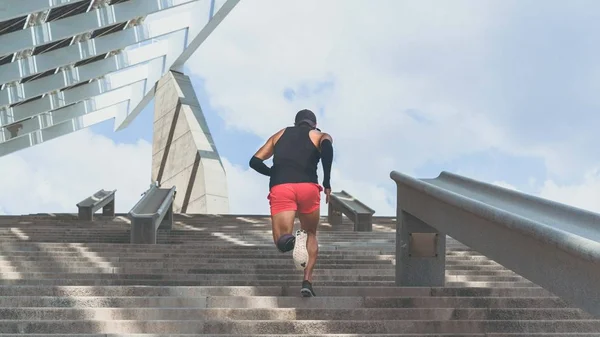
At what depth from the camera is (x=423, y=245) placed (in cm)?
610

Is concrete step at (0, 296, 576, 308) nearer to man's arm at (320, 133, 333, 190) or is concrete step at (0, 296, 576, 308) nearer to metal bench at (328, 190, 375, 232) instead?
man's arm at (320, 133, 333, 190)

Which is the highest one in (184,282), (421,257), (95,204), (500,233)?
(500,233)

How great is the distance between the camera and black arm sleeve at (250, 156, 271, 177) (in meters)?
5.83

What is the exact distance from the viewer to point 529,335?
188 inches

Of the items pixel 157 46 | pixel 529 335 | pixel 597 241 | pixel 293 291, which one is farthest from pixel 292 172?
pixel 157 46

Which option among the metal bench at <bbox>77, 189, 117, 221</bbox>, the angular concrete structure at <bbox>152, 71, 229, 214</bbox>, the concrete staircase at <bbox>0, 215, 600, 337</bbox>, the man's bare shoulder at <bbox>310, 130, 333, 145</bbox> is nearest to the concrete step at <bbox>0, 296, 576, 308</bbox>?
the concrete staircase at <bbox>0, 215, 600, 337</bbox>

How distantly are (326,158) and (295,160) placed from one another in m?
0.22

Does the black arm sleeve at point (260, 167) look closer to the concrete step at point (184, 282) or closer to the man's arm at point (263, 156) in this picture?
the man's arm at point (263, 156)

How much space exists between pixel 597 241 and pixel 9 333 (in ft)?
10.3

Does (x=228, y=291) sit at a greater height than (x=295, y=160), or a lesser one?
lesser

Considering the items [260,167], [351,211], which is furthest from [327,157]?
[351,211]

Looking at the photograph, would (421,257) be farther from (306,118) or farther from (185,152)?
(185,152)

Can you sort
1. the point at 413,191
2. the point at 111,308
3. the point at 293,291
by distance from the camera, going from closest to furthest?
the point at 111,308 < the point at 293,291 < the point at 413,191

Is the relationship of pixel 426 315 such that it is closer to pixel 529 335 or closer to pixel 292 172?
pixel 529 335
